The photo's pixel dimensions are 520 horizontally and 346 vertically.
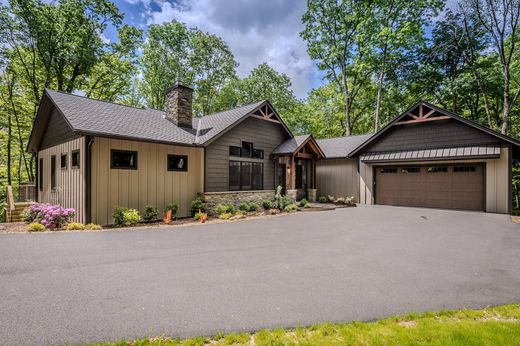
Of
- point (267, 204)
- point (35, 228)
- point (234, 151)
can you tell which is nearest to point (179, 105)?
point (234, 151)

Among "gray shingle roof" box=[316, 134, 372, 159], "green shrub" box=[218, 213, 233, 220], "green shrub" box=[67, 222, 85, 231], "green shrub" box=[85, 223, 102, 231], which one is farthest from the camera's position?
"gray shingle roof" box=[316, 134, 372, 159]

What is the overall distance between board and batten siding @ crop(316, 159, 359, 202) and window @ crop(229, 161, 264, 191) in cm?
567

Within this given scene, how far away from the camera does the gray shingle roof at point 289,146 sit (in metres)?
14.9

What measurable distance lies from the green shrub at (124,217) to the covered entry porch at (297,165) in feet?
27.1

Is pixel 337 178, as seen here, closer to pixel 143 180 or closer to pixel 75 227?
pixel 143 180

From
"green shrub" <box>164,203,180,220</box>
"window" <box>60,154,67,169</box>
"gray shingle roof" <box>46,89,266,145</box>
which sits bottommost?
"green shrub" <box>164,203,180,220</box>

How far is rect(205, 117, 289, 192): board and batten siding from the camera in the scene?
12.6 meters

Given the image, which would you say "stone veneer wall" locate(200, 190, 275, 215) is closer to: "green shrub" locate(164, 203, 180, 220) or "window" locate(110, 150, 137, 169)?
"green shrub" locate(164, 203, 180, 220)

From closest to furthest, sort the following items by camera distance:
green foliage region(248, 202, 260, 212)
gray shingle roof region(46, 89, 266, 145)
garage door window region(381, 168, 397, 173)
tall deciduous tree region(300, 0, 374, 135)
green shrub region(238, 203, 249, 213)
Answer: gray shingle roof region(46, 89, 266, 145), green shrub region(238, 203, 249, 213), green foliage region(248, 202, 260, 212), garage door window region(381, 168, 397, 173), tall deciduous tree region(300, 0, 374, 135)

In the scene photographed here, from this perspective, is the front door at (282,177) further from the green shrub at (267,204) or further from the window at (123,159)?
the window at (123,159)

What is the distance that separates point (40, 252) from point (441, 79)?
92.5 ft

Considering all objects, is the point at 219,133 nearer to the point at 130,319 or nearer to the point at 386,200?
the point at 130,319

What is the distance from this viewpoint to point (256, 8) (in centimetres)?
1408

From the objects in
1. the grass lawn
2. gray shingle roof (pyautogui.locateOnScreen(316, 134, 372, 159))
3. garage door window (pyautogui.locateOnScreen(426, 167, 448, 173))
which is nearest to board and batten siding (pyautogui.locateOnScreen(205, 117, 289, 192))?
gray shingle roof (pyautogui.locateOnScreen(316, 134, 372, 159))
